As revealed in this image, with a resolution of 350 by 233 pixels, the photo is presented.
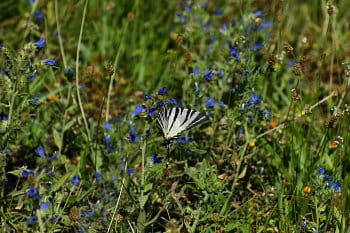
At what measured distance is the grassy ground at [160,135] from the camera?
3.11 metres

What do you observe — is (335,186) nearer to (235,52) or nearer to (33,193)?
(235,52)

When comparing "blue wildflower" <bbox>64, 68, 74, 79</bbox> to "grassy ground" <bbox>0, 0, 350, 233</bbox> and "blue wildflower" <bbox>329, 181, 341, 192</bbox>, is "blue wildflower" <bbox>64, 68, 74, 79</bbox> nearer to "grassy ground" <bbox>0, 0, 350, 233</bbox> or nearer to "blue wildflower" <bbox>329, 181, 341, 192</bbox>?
"grassy ground" <bbox>0, 0, 350, 233</bbox>

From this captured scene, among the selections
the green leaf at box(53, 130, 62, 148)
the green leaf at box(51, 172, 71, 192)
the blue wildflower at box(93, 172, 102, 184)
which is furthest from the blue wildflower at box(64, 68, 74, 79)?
the green leaf at box(51, 172, 71, 192)

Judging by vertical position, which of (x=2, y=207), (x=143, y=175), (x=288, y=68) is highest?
(x=288, y=68)

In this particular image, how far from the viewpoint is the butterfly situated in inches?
113

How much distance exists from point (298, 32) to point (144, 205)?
2507mm

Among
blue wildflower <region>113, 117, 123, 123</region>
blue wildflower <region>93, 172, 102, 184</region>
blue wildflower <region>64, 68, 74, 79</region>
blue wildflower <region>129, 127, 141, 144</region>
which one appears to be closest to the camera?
blue wildflower <region>93, 172, 102, 184</region>

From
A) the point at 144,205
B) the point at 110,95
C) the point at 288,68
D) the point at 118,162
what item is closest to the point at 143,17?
the point at 110,95

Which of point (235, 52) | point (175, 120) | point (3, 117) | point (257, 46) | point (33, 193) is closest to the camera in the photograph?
point (33, 193)

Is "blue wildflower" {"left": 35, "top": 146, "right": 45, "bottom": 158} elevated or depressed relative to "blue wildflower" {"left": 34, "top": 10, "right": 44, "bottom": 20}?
depressed

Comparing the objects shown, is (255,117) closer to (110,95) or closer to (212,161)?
(212,161)

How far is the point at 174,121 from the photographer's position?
2.89 meters

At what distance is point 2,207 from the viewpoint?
3162 millimetres

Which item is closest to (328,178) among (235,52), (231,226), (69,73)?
(231,226)
